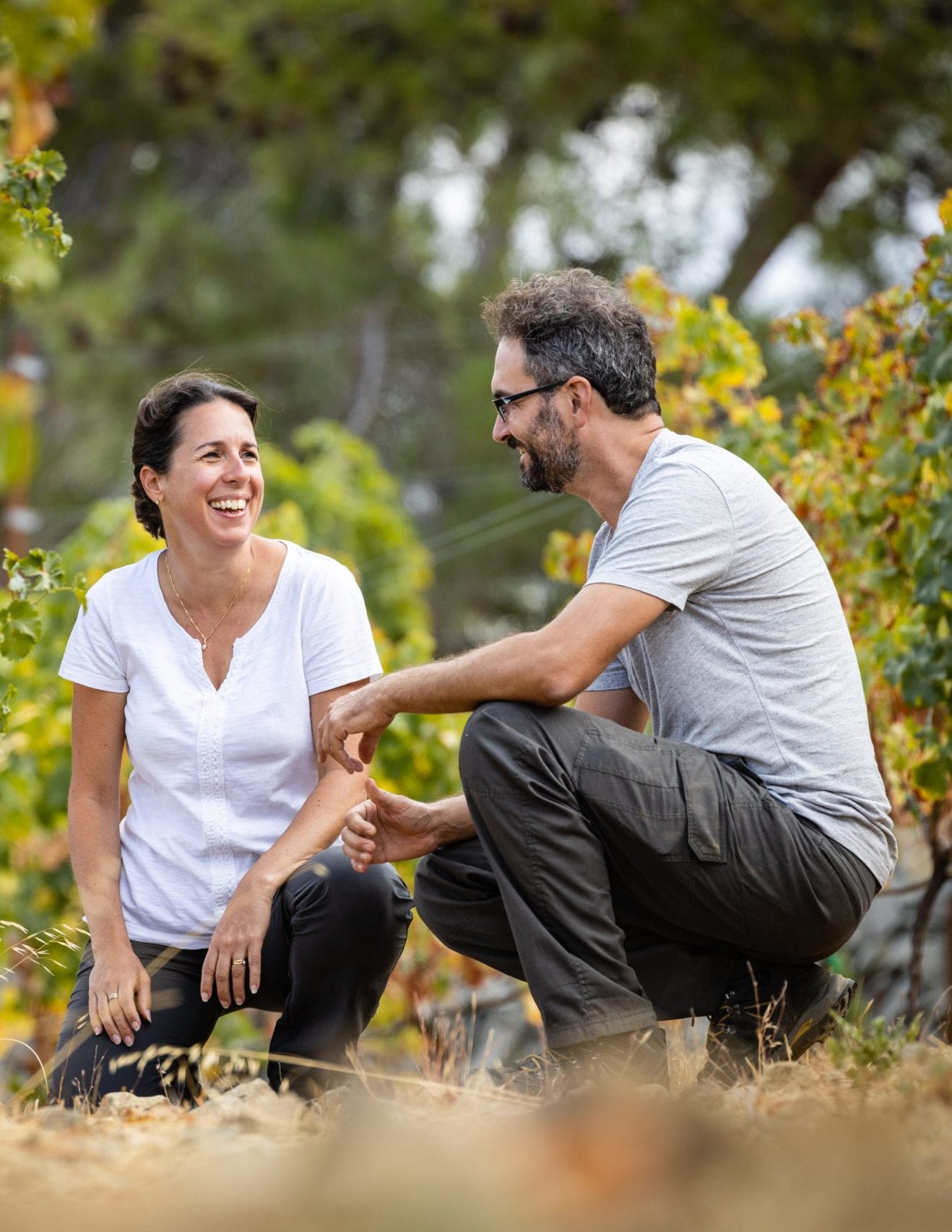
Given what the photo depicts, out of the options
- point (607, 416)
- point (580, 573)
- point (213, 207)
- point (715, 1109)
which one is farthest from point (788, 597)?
point (213, 207)

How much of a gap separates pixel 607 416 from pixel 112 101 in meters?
8.35

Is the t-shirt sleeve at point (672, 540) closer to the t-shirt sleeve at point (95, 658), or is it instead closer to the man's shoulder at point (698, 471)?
the man's shoulder at point (698, 471)

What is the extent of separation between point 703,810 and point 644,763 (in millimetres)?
111

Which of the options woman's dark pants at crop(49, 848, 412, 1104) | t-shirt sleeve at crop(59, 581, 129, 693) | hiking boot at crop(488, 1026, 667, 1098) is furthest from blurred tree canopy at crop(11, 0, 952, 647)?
hiking boot at crop(488, 1026, 667, 1098)

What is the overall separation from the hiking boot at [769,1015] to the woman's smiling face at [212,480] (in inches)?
45.5

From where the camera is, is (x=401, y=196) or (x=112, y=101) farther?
(x=401, y=196)

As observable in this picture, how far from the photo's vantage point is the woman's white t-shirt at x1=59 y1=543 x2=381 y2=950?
8.18 ft

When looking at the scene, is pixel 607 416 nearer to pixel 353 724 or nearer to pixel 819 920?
pixel 353 724

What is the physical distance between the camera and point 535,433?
245cm

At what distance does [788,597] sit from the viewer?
2.33m

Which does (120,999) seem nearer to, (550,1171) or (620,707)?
(620,707)

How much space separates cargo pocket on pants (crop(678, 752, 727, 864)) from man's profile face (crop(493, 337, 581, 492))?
0.55 m

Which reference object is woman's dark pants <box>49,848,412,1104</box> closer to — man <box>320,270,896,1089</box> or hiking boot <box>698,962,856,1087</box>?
man <box>320,270,896,1089</box>

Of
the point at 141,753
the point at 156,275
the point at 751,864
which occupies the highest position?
the point at 156,275
